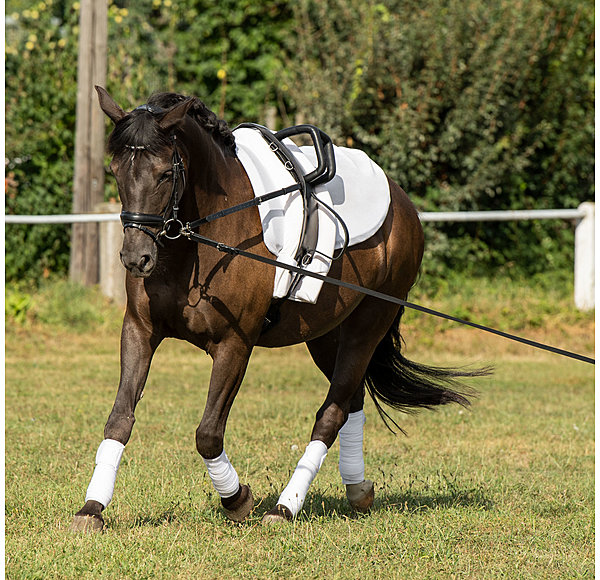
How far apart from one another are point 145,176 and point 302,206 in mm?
1049

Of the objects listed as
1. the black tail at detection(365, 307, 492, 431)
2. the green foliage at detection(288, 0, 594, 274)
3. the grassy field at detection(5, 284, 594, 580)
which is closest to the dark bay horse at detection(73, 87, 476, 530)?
the grassy field at detection(5, 284, 594, 580)

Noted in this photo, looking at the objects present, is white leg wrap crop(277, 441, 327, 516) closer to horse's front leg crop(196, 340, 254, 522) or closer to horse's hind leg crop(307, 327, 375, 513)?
horse's hind leg crop(307, 327, 375, 513)

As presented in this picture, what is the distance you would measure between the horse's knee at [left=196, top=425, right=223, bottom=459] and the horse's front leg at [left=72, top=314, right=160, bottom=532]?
1.10ft

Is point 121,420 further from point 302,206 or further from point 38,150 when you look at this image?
point 38,150

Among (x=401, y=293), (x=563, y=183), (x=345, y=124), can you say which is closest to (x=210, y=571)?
(x=401, y=293)

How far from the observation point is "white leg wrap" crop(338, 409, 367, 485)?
5203mm

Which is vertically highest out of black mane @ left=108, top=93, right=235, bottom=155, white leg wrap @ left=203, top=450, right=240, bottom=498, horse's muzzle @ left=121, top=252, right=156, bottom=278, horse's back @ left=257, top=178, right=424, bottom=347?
black mane @ left=108, top=93, right=235, bottom=155

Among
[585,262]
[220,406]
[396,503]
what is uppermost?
[220,406]

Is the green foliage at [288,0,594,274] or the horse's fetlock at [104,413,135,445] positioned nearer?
the horse's fetlock at [104,413,135,445]

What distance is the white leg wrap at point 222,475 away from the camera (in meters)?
4.57

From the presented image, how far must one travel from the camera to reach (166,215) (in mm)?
4156

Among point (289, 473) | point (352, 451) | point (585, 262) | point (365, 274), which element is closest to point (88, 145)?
point (585, 262)

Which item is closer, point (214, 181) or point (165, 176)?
point (165, 176)

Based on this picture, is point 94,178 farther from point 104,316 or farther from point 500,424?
point 500,424
